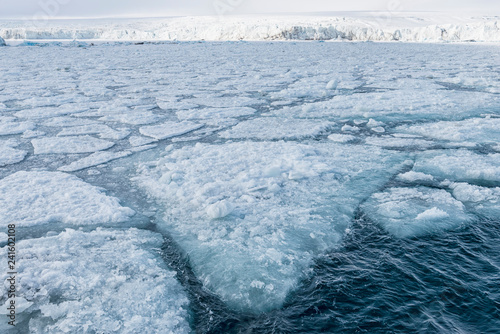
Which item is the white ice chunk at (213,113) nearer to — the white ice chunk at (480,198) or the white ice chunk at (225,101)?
the white ice chunk at (225,101)

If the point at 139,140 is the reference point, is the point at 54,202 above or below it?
above

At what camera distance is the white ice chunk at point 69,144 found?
5133 millimetres

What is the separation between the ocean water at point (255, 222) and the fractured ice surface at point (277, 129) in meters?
0.05

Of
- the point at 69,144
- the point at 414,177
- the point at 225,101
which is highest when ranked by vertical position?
the point at 69,144

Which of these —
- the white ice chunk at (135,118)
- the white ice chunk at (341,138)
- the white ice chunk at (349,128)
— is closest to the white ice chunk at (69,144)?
the white ice chunk at (135,118)

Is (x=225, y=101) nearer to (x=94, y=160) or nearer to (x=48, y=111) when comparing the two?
(x=48, y=111)

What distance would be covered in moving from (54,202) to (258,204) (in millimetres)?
1903

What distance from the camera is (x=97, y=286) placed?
2410 mm

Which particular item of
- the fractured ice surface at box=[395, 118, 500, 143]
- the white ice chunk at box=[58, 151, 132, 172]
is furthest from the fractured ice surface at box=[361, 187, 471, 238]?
the white ice chunk at box=[58, 151, 132, 172]

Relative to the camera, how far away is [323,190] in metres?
3.84

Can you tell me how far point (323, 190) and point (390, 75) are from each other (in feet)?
34.5

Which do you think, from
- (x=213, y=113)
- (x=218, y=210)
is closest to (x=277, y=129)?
(x=213, y=113)

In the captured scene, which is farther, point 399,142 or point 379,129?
point 379,129

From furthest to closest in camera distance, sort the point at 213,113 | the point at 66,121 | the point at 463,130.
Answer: the point at 213,113 → the point at 66,121 → the point at 463,130
